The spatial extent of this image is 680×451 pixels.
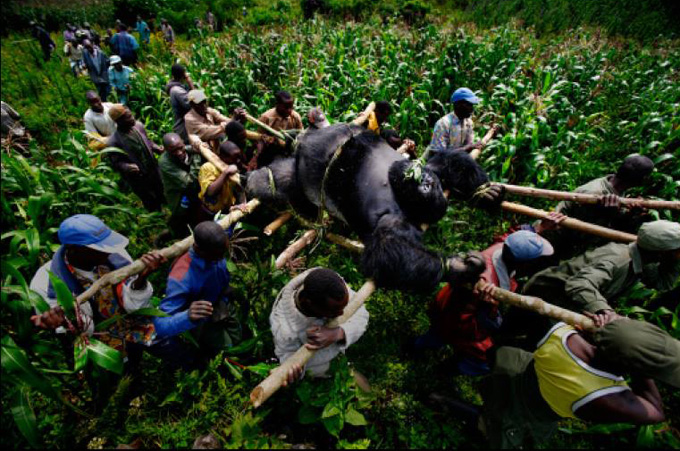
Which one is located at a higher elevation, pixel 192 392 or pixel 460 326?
pixel 460 326

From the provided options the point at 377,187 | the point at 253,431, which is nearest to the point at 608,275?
the point at 377,187

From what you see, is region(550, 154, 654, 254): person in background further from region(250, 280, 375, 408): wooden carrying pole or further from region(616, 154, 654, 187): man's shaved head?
region(250, 280, 375, 408): wooden carrying pole

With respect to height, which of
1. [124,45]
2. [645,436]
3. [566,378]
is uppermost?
[124,45]

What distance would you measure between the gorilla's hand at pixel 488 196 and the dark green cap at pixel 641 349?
145cm

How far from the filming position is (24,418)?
2035mm

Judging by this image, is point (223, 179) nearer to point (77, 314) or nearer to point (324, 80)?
point (77, 314)

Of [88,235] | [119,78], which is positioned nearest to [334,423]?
[88,235]

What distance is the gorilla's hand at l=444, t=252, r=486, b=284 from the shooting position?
2443 millimetres

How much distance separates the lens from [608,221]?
3.66 metres

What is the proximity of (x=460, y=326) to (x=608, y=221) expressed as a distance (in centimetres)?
235

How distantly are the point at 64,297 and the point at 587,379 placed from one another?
129 inches

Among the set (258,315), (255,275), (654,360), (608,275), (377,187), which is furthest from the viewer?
(255,275)

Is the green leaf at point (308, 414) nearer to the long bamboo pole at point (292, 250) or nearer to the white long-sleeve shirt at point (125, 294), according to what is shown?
the long bamboo pole at point (292, 250)

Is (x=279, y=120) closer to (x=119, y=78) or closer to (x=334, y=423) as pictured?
(x=334, y=423)
